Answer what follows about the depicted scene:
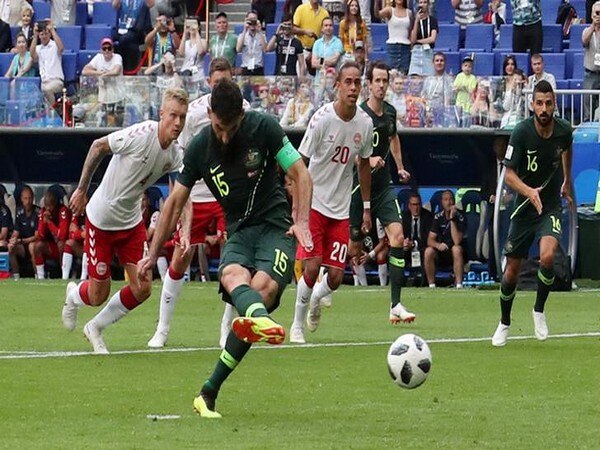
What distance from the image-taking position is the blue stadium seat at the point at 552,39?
27891 millimetres

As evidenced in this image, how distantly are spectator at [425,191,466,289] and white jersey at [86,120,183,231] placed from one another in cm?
1181

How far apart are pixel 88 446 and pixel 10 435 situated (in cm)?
64

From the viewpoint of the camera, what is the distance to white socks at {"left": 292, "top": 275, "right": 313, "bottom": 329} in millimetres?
14977

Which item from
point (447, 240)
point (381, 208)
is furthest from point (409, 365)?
point (447, 240)

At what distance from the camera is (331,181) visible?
1529 cm

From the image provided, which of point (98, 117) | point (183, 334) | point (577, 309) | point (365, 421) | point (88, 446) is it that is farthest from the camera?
point (98, 117)

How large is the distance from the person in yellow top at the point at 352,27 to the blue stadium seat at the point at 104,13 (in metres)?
6.03

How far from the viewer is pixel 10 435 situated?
8.77m

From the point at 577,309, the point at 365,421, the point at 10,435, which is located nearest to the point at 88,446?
the point at 10,435

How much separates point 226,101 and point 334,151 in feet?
19.4

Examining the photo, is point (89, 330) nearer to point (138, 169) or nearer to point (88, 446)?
point (138, 169)

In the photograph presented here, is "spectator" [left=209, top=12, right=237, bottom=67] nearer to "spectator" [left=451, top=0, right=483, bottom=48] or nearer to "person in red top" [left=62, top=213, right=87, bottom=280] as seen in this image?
"person in red top" [left=62, top=213, right=87, bottom=280]

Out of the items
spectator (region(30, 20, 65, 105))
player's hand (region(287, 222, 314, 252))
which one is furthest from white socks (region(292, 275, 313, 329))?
spectator (region(30, 20, 65, 105))

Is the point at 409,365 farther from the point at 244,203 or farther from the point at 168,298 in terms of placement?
the point at 168,298
